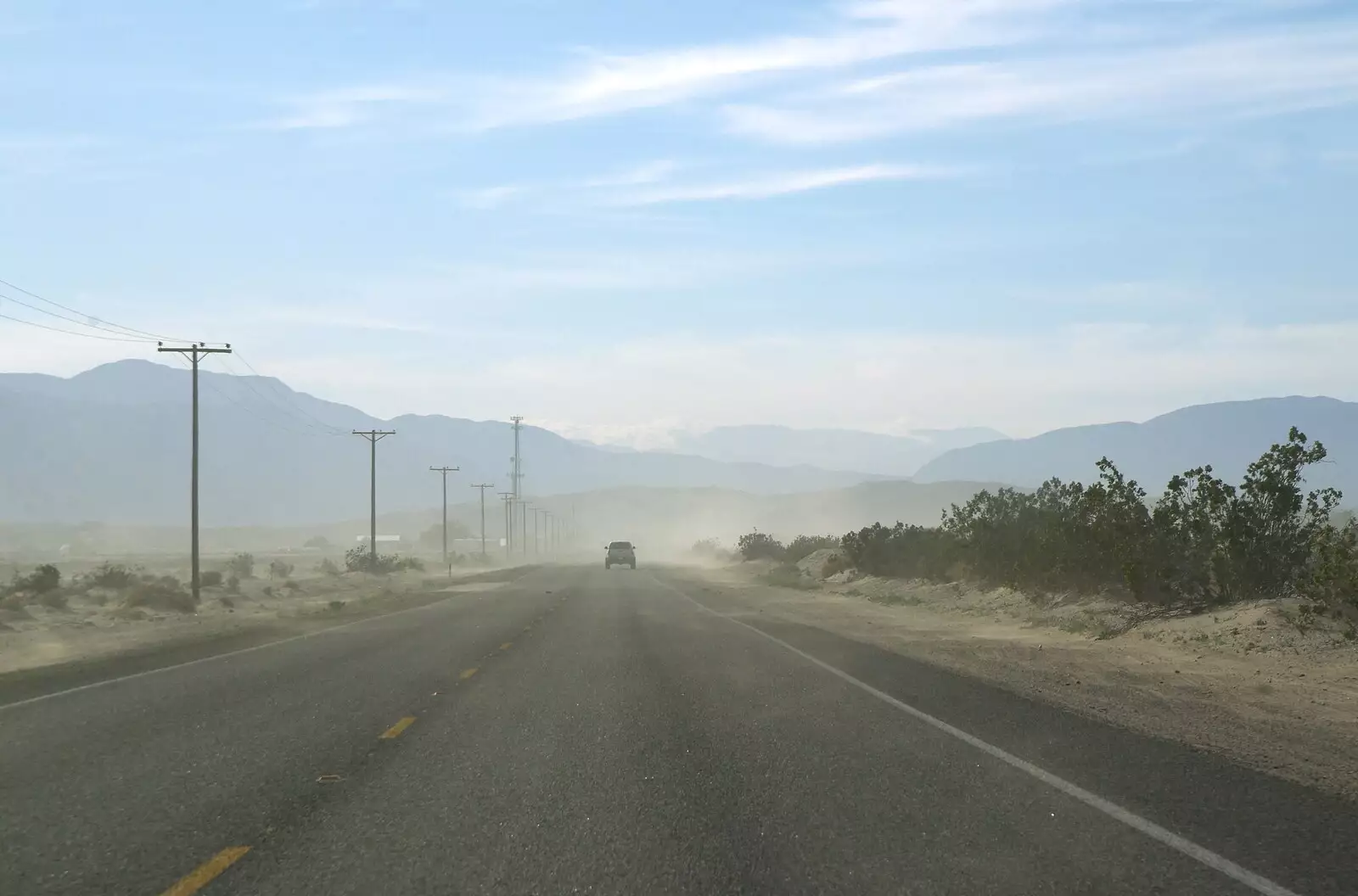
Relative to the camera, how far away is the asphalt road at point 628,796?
6.98 meters

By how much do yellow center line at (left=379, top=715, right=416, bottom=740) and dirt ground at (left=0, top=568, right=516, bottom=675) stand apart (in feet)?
38.7

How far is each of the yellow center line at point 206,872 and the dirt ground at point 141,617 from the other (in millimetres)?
16623

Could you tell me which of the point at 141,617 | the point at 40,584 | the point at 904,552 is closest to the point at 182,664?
the point at 141,617

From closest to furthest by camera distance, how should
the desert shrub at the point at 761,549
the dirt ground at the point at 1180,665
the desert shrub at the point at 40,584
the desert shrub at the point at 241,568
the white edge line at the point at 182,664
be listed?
the dirt ground at the point at 1180,665 → the white edge line at the point at 182,664 → the desert shrub at the point at 40,584 → the desert shrub at the point at 241,568 → the desert shrub at the point at 761,549

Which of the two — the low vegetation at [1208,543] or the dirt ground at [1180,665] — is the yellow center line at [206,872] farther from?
the low vegetation at [1208,543]

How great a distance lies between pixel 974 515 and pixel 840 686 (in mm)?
28220

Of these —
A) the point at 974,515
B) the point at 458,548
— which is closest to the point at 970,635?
the point at 974,515

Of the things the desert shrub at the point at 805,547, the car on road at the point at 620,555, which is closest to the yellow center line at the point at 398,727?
the desert shrub at the point at 805,547

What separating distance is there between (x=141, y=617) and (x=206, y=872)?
33.1 metres

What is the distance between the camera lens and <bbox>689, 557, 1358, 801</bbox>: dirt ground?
11.7 meters

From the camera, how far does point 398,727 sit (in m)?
12.8

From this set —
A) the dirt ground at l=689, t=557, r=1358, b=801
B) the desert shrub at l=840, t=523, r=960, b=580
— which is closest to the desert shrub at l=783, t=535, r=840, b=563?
the desert shrub at l=840, t=523, r=960, b=580

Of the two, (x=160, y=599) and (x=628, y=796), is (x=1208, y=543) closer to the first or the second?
(x=628, y=796)

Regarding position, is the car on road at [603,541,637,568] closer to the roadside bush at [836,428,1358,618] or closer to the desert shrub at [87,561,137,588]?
the desert shrub at [87,561,137,588]
